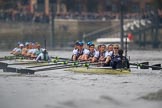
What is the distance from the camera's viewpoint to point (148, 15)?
228 feet

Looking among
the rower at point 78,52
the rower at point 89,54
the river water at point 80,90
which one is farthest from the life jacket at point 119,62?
the rower at point 78,52

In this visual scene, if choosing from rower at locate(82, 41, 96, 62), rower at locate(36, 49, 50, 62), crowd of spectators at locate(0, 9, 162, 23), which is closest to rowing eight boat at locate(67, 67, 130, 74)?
rower at locate(82, 41, 96, 62)

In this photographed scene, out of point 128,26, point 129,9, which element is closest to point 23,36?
point 128,26

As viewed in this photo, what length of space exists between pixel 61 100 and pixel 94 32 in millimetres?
49154

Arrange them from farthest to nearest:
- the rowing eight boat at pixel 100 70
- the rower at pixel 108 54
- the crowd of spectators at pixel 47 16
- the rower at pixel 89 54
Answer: the crowd of spectators at pixel 47 16 → the rower at pixel 89 54 → the rower at pixel 108 54 → the rowing eight boat at pixel 100 70

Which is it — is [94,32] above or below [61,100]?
above

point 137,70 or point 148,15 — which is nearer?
point 137,70

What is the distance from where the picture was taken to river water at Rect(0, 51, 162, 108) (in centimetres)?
2186

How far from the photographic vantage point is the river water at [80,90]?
21.9 metres

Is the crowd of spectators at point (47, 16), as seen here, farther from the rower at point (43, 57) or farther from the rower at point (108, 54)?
the rower at point (108, 54)

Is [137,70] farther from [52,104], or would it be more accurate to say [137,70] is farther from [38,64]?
[52,104]

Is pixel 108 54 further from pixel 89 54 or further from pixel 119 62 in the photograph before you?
pixel 89 54

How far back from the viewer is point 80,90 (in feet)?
84.3

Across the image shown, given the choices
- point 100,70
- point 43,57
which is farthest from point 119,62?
point 43,57
